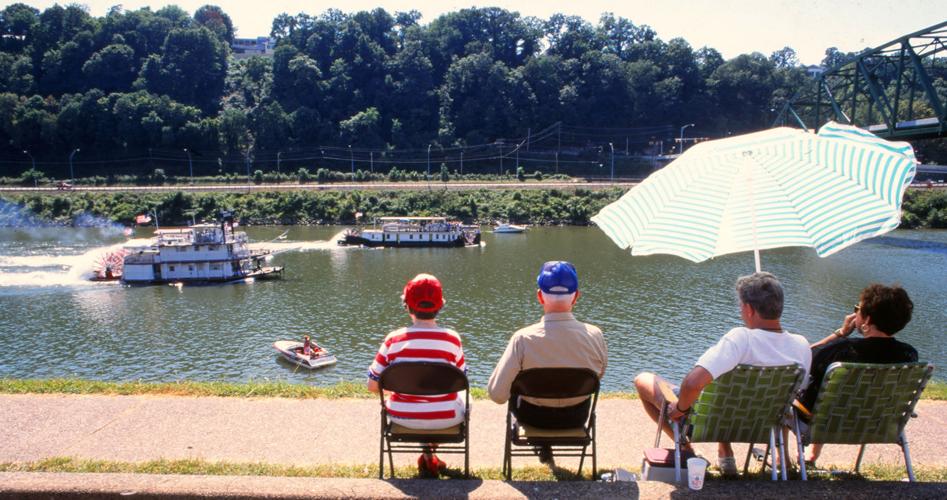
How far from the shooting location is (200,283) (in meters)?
36.3

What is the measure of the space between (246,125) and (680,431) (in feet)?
332

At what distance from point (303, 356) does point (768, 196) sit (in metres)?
16.5

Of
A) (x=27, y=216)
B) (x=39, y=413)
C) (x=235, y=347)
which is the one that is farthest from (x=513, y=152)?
(x=39, y=413)

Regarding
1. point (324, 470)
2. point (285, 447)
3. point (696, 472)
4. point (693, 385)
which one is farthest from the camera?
point (285, 447)

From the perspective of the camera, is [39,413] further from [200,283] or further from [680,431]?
[200,283]

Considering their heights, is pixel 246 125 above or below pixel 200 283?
above

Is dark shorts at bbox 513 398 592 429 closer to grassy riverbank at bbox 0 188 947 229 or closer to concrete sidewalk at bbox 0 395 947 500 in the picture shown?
concrete sidewalk at bbox 0 395 947 500

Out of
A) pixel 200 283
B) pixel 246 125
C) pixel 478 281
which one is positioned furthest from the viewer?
pixel 246 125

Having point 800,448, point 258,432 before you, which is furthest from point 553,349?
point 258,432

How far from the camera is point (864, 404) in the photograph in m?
4.56

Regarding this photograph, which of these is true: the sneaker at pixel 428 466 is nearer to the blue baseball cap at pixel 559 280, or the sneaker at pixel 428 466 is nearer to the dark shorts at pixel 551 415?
the dark shorts at pixel 551 415

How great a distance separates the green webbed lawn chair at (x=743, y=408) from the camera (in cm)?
436

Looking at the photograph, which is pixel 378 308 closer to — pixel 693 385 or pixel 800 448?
pixel 800 448

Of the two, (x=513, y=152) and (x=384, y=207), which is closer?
(x=384, y=207)
